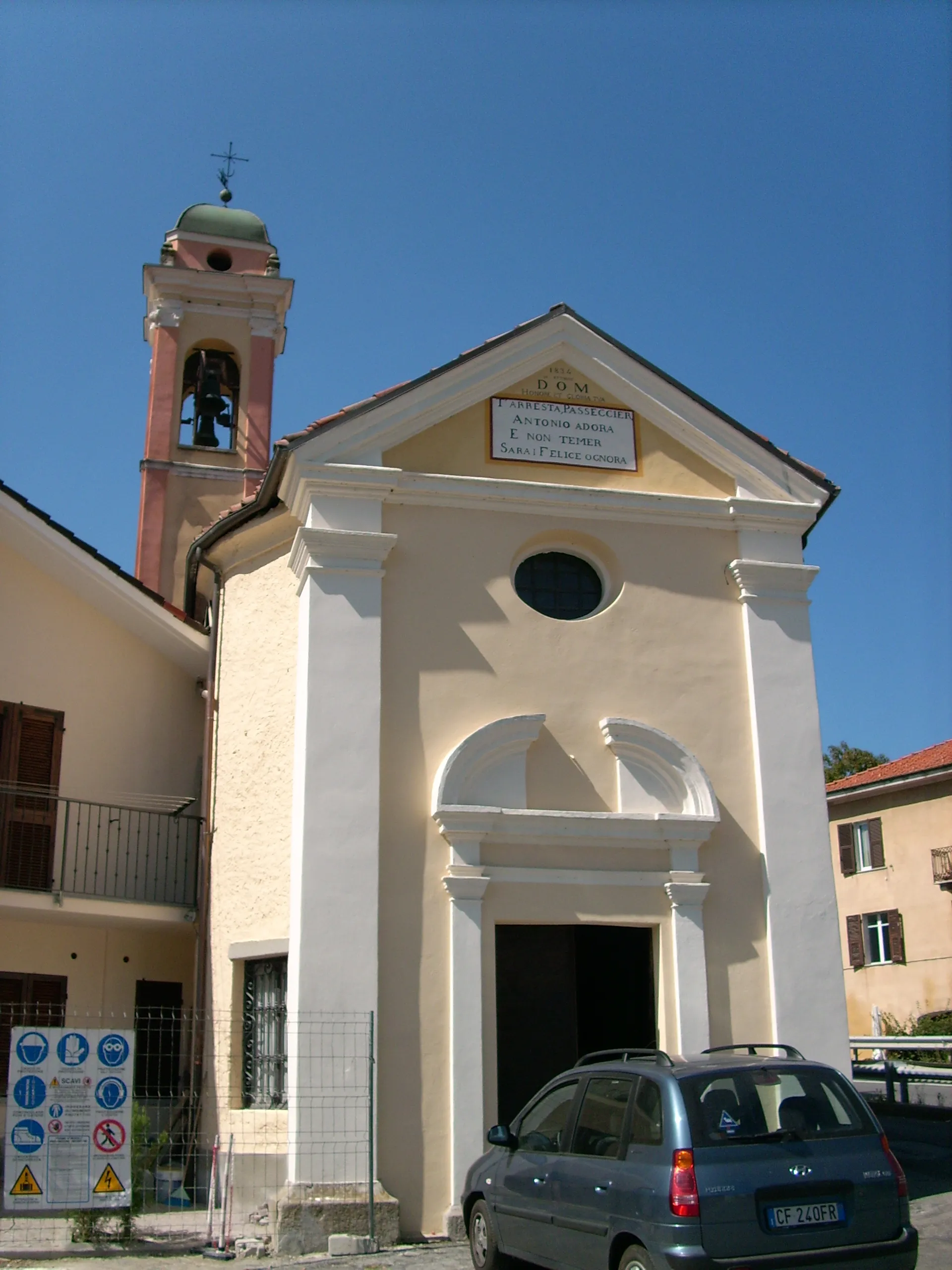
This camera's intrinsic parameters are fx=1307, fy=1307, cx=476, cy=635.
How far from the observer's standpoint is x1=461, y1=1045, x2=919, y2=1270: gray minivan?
641 centimetres

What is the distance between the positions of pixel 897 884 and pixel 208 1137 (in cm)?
2194

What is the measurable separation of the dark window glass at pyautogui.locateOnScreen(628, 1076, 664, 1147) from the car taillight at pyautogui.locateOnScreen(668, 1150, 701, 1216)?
0.74 feet

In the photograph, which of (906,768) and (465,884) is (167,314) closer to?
(465,884)

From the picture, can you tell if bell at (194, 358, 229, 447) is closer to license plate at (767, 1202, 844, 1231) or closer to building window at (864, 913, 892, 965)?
license plate at (767, 1202, 844, 1231)

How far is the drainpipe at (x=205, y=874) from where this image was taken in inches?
488

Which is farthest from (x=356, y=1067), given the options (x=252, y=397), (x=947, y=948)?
(x=947, y=948)

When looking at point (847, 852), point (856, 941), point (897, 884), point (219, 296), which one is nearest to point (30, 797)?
point (219, 296)

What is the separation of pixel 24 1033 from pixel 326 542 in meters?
4.82

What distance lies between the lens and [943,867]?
28500 millimetres

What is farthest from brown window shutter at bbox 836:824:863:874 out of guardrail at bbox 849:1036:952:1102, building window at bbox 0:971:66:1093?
building window at bbox 0:971:66:1093

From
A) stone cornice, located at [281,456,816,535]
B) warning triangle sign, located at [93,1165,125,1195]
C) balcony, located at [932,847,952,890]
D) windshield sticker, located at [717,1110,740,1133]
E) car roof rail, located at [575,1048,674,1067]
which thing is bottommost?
warning triangle sign, located at [93,1165,125,1195]

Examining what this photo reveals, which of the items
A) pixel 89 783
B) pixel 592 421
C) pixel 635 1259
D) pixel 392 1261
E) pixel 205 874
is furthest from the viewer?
pixel 89 783

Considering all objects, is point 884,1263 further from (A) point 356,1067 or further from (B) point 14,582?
(B) point 14,582

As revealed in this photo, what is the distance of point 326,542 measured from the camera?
11.8 m
